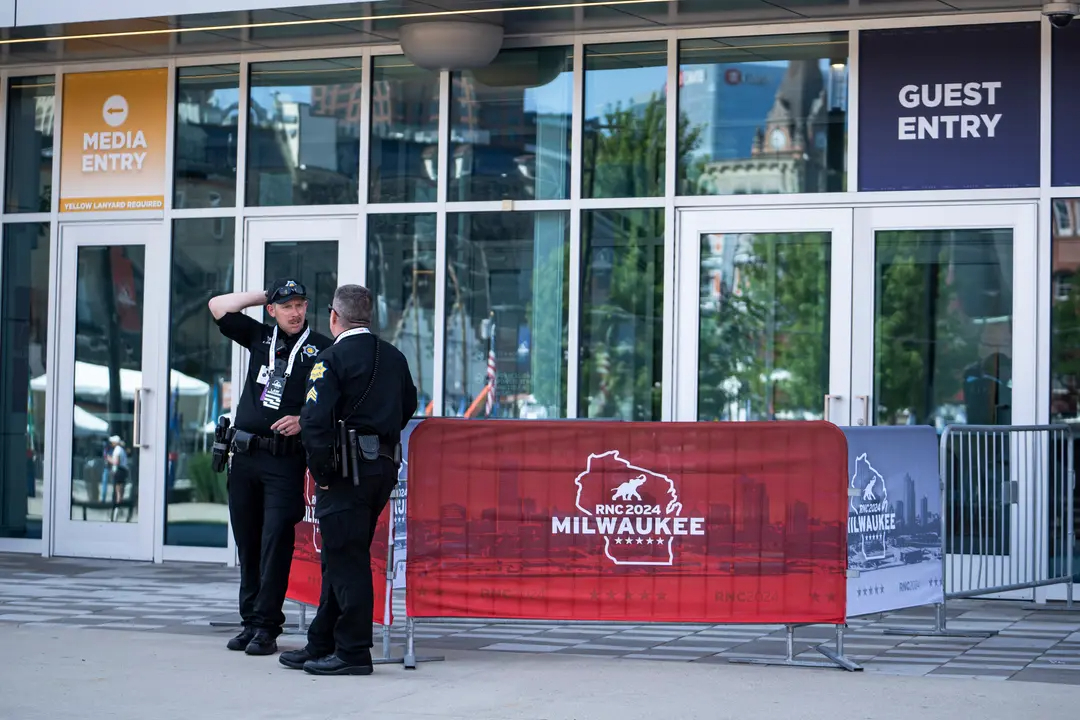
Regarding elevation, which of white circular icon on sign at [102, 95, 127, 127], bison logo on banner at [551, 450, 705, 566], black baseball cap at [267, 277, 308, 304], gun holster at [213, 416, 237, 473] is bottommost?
bison logo on banner at [551, 450, 705, 566]

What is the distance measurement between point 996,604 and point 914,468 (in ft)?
8.23

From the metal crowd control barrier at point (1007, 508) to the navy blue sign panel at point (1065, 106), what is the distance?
1.75m

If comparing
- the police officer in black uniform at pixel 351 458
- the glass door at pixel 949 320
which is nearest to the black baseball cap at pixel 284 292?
the police officer in black uniform at pixel 351 458

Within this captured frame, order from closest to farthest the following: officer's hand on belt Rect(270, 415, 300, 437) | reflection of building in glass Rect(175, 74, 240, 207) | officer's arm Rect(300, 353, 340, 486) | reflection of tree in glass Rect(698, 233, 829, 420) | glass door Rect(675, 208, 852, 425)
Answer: officer's arm Rect(300, 353, 340, 486) → officer's hand on belt Rect(270, 415, 300, 437) → glass door Rect(675, 208, 852, 425) → reflection of tree in glass Rect(698, 233, 829, 420) → reflection of building in glass Rect(175, 74, 240, 207)

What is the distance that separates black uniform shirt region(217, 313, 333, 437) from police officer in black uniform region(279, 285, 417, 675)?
24.3 inches

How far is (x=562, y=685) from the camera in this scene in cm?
685

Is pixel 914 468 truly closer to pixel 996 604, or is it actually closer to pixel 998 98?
pixel 996 604

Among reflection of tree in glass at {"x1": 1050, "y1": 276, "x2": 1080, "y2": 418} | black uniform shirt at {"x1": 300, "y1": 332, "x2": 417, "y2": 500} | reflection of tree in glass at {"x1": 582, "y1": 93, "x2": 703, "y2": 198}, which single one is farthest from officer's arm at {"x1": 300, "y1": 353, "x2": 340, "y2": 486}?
reflection of tree in glass at {"x1": 1050, "y1": 276, "x2": 1080, "y2": 418}

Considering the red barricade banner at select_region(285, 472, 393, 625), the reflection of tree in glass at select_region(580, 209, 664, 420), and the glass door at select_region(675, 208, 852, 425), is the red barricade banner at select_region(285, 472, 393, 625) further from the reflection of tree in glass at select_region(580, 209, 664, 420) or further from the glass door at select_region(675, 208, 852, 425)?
the glass door at select_region(675, 208, 852, 425)

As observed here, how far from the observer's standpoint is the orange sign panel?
12492 millimetres

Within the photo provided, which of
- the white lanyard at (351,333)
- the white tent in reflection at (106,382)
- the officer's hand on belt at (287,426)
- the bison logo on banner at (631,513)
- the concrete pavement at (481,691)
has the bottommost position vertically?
the concrete pavement at (481,691)

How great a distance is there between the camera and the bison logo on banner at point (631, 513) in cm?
752

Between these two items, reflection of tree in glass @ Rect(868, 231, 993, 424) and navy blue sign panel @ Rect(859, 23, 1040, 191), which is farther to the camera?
reflection of tree in glass @ Rect(868, 231, 993, 424)

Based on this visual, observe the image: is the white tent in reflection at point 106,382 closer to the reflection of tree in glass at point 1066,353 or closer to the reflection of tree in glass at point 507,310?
the reflection of tree in glass at point 507,310
